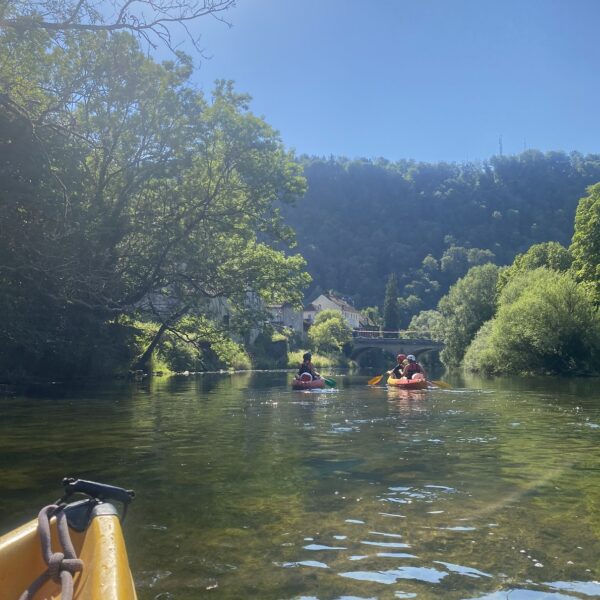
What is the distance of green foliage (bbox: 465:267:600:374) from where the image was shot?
4075 cm

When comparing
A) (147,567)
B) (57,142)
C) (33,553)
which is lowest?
(147,567)

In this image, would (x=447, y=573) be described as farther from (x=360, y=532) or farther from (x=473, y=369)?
(x=473, y=369)

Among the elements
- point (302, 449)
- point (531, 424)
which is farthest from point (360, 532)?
point (531, 424)

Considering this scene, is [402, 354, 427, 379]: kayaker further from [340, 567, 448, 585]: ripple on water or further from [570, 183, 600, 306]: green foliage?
[570, 183, 600, 306]: green foliage

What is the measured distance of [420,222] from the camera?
7229 inches

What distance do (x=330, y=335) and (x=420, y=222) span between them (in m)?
94.7

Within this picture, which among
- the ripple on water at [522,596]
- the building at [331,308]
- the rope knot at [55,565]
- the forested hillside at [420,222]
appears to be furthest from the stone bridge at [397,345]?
the rope knot at [55,565]

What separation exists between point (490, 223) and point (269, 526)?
17674 cm

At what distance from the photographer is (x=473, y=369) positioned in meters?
50.2

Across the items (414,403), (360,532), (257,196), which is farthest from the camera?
(257,196)

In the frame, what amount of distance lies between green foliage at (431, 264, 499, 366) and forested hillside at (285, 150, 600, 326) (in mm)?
100246

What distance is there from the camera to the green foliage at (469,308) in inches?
2344

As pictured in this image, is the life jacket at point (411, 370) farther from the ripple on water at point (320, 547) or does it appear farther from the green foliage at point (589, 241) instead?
the green foliage at point (589, 241)

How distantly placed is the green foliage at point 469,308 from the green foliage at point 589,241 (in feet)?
48.7
